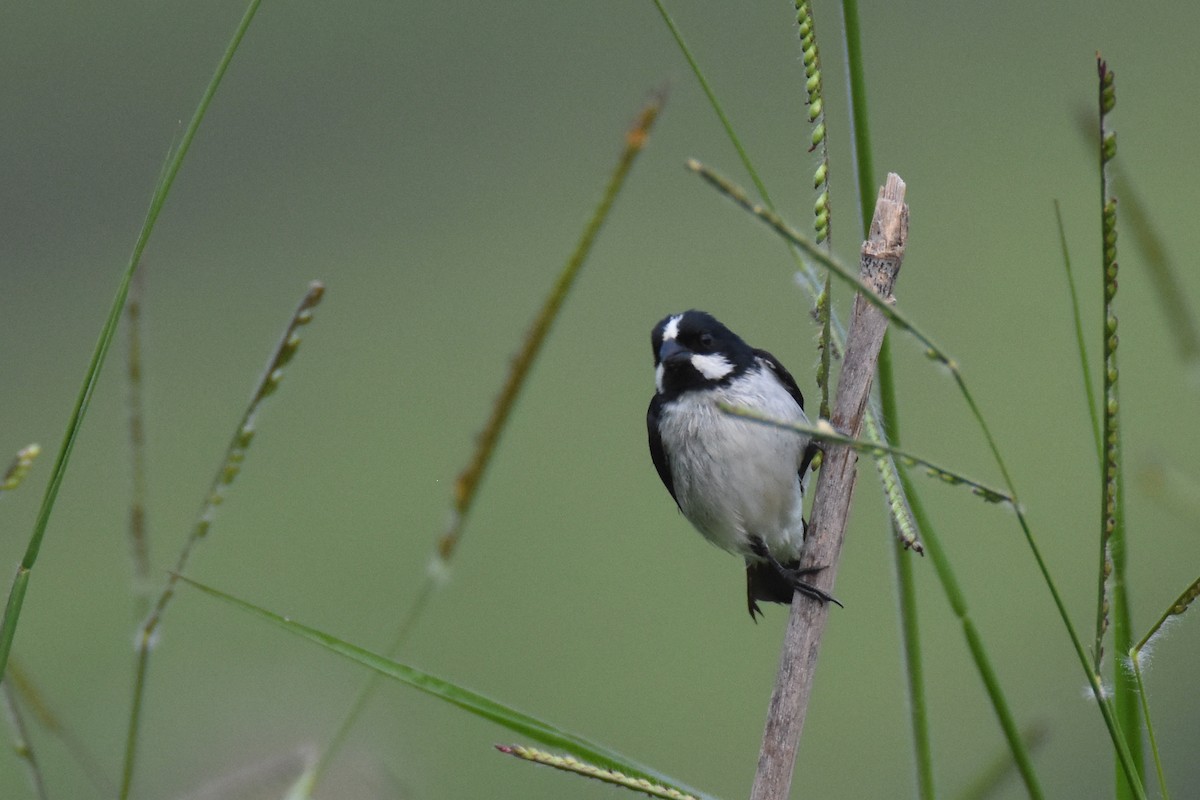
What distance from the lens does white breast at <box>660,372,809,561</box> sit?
5.04 feet

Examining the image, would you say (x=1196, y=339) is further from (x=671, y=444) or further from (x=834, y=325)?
(x=671, y=444)

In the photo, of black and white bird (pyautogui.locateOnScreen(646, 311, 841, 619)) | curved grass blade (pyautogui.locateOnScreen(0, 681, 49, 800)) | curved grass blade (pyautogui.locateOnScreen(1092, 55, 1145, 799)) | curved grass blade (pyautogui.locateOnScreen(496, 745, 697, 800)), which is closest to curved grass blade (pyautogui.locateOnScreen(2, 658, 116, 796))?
curved grass blade (pyautogui.locateOnScreen(0, 681, 49, 800))

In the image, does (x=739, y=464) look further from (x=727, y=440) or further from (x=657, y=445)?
(x=657, y=445)

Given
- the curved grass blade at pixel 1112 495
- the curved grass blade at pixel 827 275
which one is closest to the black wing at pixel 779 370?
the curved grass blade at pixel 827 275

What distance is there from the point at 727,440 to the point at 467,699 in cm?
97

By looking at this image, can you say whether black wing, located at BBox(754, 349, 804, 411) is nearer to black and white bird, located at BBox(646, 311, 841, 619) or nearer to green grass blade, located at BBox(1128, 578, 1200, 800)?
black and white bird, located at BBox(646, 311, 841, 619)

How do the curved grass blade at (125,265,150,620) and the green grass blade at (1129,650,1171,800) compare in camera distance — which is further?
the curved grass blade at (125,265,150,620)

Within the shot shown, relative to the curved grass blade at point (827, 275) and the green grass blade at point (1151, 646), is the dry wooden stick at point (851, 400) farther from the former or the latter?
the green grass blade at point (1151, 646)

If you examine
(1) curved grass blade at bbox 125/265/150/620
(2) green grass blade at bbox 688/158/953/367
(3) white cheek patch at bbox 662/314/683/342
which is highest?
(2) green grass blade at bbox 688/158/953/367

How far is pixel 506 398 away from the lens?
1.42 feet

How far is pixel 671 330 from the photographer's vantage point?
1593mm

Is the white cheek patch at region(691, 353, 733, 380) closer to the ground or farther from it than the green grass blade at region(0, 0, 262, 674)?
farther from it

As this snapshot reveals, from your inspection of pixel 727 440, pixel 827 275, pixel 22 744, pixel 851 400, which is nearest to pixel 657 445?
pixel 727 440

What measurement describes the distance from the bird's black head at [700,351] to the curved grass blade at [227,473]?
92 centimetres
